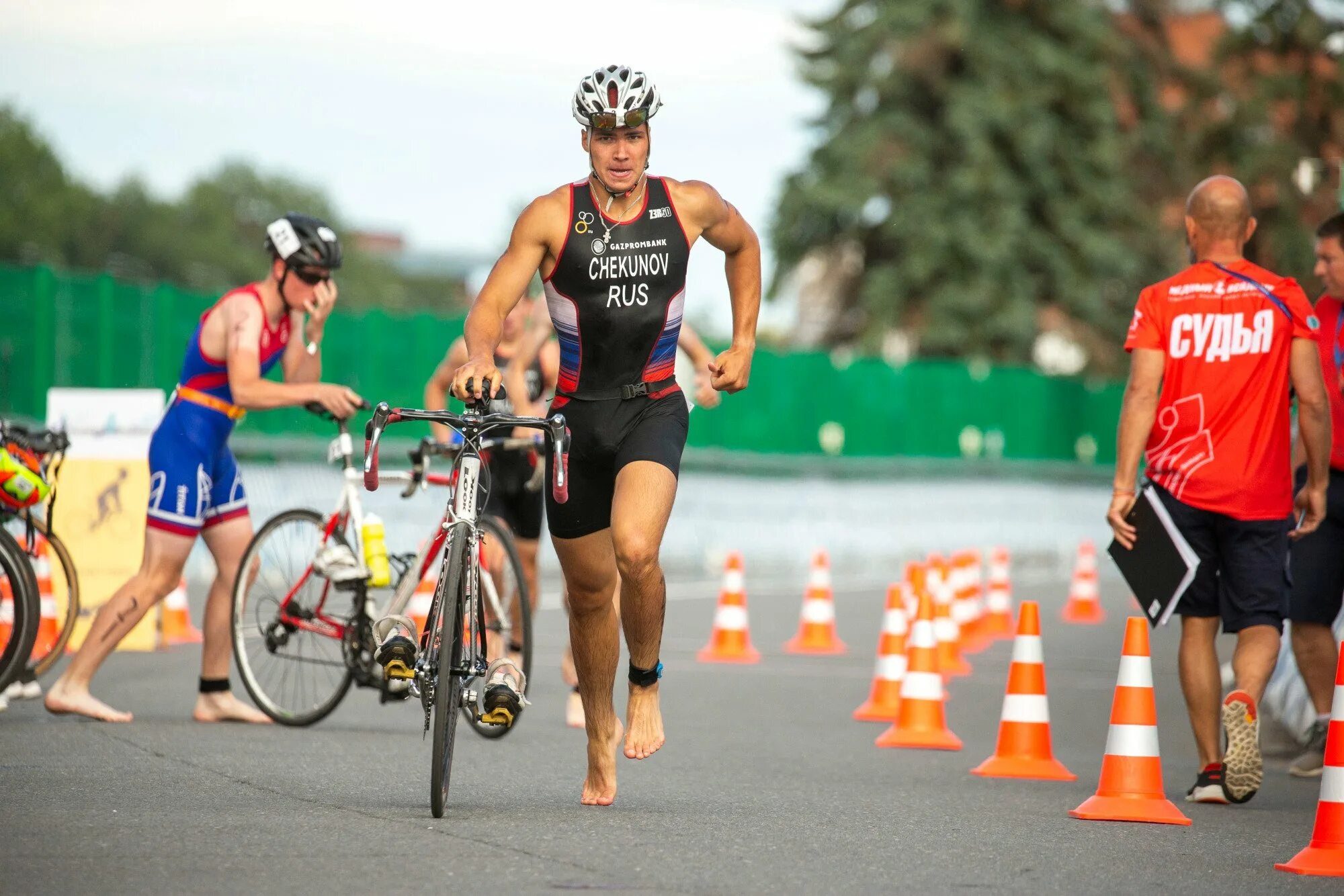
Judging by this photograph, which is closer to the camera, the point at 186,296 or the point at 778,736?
the point at 778,736

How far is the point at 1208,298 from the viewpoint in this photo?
8.52 metres

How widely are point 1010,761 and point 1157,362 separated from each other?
6.26 ft

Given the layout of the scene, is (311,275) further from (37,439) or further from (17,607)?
(17,607)

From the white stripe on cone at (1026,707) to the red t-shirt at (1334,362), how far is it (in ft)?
5.35

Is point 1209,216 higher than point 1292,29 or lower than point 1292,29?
lower

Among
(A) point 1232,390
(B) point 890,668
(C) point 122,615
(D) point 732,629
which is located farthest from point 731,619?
(A) point 1232,390

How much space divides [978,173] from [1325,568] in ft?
122

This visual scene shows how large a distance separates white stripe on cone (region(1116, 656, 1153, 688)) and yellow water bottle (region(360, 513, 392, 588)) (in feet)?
11.4

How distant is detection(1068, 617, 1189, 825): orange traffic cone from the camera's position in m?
7.82

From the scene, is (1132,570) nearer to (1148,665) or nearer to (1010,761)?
(1148,665)

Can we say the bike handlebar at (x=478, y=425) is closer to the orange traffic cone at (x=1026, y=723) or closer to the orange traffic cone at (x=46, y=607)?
the orange traffic cone at (x=1026, y=723)

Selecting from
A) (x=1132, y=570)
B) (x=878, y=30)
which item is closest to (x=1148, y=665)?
(x=1132, y=570)

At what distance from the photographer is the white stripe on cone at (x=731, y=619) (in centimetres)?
1490

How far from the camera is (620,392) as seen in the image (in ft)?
24.4
